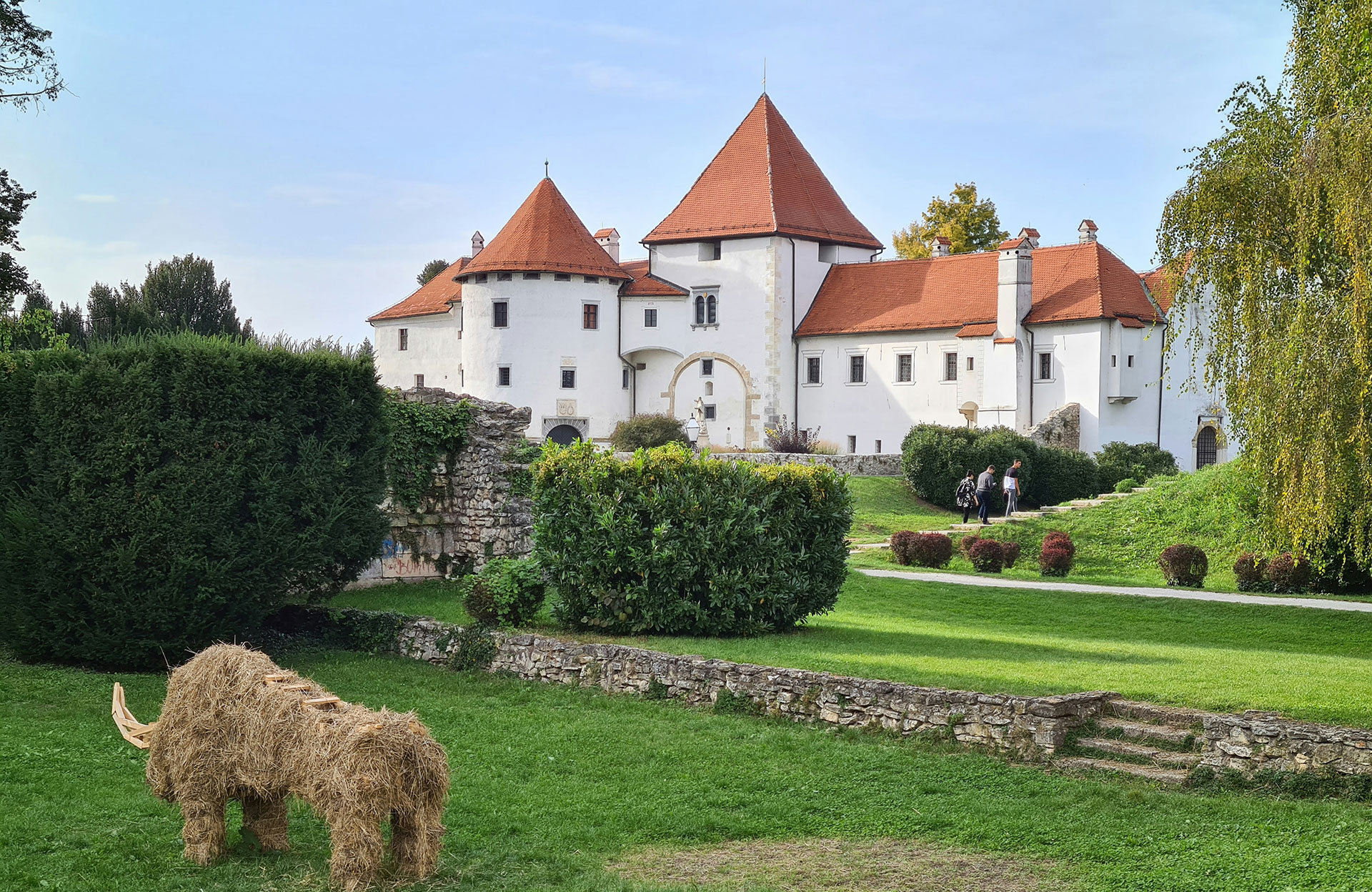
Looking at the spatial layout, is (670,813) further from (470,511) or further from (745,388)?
(745,388)

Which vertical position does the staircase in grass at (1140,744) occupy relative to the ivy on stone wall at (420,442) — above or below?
below

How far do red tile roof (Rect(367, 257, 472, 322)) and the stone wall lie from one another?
37.5 m

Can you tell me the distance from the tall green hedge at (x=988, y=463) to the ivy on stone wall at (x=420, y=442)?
1927 cm

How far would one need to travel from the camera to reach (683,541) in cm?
1527

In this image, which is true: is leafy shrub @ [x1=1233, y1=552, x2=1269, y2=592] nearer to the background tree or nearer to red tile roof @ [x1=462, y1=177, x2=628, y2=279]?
red tile roof @ [x1=462, y1=177, x2=628, y2=279]

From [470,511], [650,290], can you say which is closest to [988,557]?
[470,511]

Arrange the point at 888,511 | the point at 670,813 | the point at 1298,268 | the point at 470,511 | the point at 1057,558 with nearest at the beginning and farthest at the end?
the point at 670,813 < the point at 1298,268 < the point at 470,511 < the point at 1057,558 < the point at 888,511

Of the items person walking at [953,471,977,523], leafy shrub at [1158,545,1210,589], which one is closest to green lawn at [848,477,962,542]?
person walking at [953,471,977,523]

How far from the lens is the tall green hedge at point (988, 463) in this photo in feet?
121

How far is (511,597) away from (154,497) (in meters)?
4.29

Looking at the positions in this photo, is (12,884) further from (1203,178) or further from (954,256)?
(954,256)

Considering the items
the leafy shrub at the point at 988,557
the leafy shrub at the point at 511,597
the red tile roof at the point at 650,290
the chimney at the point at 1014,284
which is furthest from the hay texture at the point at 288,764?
the red tile roof at the point at 650,290

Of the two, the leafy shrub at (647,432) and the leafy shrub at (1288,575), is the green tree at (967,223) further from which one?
the leafy shrub at (1288,575)

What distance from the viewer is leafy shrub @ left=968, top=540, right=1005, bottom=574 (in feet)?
82.2
